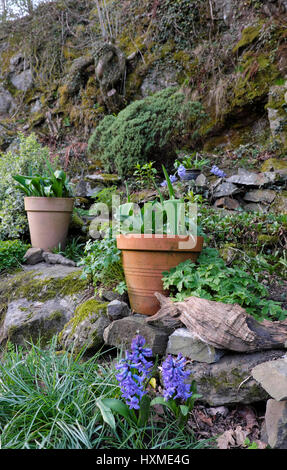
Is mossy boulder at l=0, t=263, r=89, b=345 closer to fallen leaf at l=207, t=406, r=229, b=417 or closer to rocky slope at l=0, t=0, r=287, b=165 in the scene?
fallen leaf at l=207, t=406, r=229, b=417

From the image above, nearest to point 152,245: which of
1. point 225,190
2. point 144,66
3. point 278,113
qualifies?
point 225,190

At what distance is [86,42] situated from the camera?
24.0ft

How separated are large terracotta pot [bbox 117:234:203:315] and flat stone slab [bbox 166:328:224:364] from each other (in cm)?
30

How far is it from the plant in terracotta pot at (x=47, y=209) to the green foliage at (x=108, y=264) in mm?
1199

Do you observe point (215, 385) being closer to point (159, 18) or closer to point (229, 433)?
point (229, 433)

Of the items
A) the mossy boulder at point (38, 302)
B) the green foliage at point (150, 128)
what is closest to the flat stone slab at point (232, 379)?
the mossy boulder at point (38, 302)

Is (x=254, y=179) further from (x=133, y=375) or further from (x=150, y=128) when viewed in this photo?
(x=133, y=375)

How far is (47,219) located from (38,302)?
107 centimetres

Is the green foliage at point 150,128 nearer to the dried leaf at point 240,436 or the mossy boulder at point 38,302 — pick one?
the mossy boulder at point 38,302

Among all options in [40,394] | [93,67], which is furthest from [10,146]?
[40,394]

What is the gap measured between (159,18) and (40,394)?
6.87 metres

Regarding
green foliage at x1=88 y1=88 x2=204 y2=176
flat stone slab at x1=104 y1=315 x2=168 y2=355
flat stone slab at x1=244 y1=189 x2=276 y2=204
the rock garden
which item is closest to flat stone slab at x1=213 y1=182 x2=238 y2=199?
the rock garden

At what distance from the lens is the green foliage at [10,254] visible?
305 cm

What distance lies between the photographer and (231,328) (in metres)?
1.43
